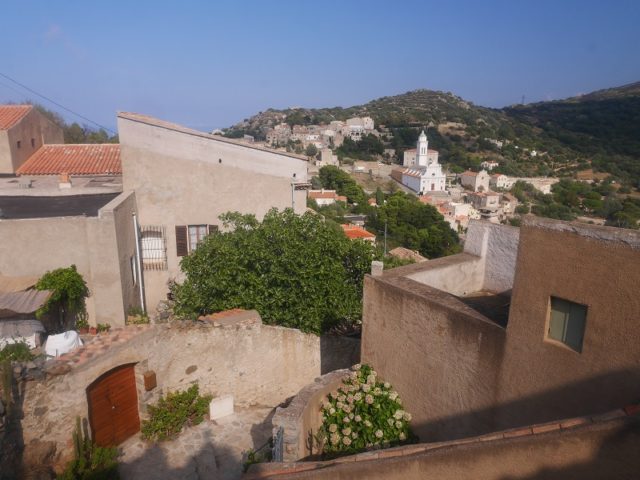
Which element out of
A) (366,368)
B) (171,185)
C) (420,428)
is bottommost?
(420,428)

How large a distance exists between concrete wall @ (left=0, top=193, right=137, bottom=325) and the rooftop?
43.9 inches

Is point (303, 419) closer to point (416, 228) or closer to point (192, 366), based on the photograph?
point (192, 366)

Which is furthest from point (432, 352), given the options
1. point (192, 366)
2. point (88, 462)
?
point (88, 462)

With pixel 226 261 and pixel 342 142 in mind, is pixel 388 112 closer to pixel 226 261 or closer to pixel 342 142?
pixel 342 142

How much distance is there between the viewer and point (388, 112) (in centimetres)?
17675

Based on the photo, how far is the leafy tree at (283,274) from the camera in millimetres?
11875

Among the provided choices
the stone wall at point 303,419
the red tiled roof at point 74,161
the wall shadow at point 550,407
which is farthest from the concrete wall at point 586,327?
the red tiled roof at point 74,161

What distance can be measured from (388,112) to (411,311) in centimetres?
17767

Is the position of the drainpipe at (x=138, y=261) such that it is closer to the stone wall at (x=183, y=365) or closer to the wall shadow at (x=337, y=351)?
the stone wall at (x=183, y=365)

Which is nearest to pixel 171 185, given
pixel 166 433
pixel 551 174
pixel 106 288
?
pixel 106 288

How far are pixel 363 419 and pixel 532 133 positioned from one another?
156 metres

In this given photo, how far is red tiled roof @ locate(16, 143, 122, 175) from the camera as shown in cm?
2043

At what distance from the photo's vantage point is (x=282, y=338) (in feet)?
36.9

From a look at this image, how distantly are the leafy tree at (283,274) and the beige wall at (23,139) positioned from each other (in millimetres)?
12288
